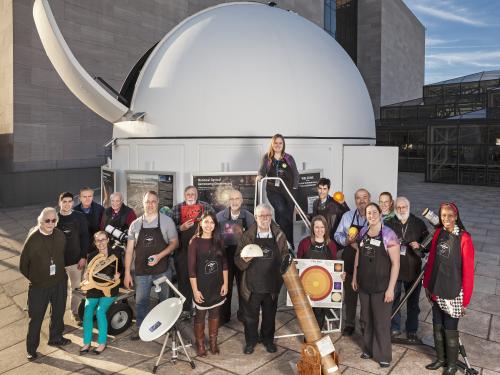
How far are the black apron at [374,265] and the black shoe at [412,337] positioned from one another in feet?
3.59

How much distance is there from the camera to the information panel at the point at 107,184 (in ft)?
A: 29.9

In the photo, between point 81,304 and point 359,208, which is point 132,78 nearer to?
point 81,304

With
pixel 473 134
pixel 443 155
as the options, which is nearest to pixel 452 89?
pixel 473 134

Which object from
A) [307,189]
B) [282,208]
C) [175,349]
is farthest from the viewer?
[307,189]

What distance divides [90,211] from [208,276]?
8.44ft

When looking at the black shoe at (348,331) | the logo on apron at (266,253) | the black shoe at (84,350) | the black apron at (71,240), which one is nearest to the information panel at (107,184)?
the black apron at (71,240)

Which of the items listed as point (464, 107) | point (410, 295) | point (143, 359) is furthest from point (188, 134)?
point (464, 107)

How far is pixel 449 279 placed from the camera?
14.0ft

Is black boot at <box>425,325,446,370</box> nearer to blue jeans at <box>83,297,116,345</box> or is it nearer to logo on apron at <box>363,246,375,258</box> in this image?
logo on apron at <box>363,246,375,258</box>

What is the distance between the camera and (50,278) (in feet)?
16.1

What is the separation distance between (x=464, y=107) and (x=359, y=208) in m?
34.4

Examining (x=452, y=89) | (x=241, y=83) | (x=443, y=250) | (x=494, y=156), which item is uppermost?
(x=452, y=89)

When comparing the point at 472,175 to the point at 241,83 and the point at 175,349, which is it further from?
the point at 175,349

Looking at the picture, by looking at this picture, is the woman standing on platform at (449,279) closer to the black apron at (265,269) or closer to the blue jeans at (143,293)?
the black apron at (265,269)
